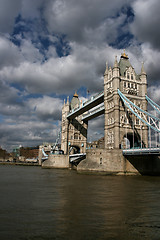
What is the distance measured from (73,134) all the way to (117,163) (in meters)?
33.9

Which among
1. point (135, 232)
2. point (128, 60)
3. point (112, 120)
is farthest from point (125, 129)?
point (135, 232)

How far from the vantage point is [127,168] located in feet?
106

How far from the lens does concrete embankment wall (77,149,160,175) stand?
3225 centimetres

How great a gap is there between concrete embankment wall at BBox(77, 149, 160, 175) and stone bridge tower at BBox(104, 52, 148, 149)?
424cm

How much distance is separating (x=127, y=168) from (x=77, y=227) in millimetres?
26911

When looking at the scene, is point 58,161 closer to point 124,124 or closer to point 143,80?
point 124,124

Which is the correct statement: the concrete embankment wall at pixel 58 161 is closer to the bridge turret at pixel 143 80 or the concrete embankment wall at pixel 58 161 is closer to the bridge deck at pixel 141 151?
the bridge deck at pixel 141 151

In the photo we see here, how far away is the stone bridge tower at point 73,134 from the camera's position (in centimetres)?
6438

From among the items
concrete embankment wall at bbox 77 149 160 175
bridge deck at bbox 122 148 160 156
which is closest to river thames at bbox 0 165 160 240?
bridge deck at bbox 122 148 160 156

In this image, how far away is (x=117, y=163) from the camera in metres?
32.2

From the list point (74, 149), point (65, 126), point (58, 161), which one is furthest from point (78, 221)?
point (74, 149)

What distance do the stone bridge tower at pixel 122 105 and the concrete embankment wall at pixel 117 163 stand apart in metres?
4.24

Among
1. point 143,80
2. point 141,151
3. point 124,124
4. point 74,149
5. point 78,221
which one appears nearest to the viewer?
point 78,221

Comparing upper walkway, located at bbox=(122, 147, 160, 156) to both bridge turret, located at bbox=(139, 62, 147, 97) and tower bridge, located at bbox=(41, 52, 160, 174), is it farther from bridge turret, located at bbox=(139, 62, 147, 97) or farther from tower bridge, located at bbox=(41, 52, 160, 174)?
bridge turret, located at bbox=(139, 62, 147, 97)
